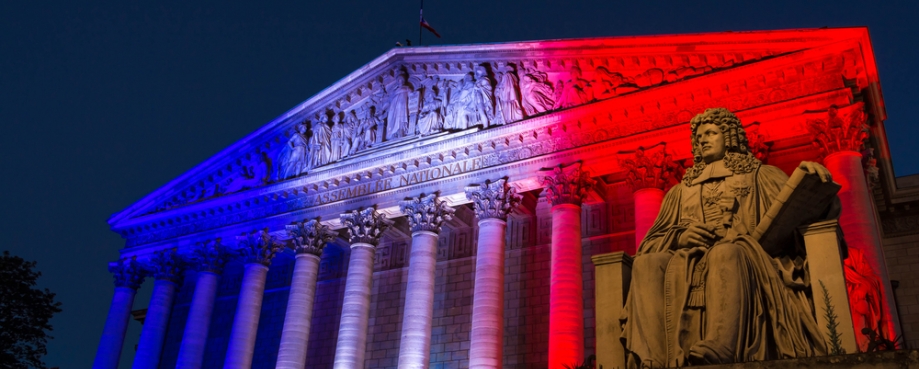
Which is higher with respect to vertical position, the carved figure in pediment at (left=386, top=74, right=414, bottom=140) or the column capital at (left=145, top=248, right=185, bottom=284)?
the carved figure in pediment at (left=386, top=74, right=414, bottom=140)

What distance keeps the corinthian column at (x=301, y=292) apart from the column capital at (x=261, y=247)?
2.80ft

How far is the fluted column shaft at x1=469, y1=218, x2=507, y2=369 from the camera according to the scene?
18094 millimetres

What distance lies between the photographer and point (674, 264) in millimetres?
6078

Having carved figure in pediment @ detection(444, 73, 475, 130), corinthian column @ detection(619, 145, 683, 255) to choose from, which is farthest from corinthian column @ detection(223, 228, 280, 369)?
corinthian column @ detection(619, 145, 683, 255)

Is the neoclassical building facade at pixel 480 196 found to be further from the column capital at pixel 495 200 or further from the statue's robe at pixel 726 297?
the statue's robe at pixel 726 297

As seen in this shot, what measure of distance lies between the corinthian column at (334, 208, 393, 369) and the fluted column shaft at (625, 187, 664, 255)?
7574mm

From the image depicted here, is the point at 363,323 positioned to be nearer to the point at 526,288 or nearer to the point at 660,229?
the point at 526,288

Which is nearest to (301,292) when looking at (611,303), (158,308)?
(158,308)

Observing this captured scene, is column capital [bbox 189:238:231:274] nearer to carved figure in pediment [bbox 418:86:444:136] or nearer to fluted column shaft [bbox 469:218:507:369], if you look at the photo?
carved figure in pediment [bbox 418:86:444:136]

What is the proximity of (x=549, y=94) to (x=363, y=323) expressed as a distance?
7.72 metres

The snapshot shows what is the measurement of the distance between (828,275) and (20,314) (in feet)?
92.5

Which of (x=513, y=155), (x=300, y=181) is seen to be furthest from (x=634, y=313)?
(x=300, y=181)

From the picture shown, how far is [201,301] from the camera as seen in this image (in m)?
24.6

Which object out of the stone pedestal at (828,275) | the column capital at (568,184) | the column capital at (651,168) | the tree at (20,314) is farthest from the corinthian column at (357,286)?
the stone pedestal at (828,275)
